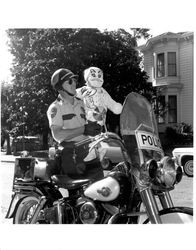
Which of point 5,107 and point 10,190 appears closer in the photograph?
point 5,107

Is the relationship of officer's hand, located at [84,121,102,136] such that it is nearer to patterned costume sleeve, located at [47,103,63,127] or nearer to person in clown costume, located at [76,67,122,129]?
patterned costume sleeve, located at [47,103,63,127]

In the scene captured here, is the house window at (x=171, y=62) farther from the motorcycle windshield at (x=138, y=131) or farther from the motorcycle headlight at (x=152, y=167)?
the motorcycle headlight at (x=152, y=167)

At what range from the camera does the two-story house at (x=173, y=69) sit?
3885mm

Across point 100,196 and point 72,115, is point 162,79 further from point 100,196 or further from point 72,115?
point 100,196

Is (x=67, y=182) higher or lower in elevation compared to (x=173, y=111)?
lower

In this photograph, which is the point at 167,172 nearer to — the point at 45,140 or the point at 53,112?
the point at 53,112

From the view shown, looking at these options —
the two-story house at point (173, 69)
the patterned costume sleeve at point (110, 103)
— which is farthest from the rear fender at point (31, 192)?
the two-story house at point (173, 69)

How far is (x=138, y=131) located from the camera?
7.88ft

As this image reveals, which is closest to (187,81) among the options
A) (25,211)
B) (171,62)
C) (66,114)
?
(171,62)

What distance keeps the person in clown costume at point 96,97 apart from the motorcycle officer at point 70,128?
0.55 feet

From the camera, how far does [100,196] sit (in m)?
2.50

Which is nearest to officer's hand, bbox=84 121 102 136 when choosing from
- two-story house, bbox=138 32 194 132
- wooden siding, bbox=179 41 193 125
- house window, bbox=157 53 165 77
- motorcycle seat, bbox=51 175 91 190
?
motorcycle seat, bbox=51 175 91 190

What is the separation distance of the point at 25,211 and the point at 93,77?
5.33 ft
